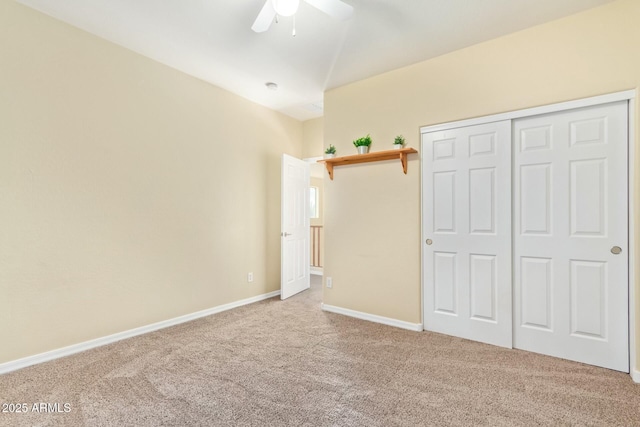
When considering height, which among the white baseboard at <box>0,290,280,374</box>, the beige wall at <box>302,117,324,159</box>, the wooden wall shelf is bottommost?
the white baseboard at <box>0,290,280,374</box>

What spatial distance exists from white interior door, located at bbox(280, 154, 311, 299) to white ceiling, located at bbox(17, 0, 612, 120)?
1.43 m

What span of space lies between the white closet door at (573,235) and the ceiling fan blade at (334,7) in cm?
178

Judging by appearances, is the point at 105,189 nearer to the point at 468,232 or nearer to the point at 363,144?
the point at 363,144

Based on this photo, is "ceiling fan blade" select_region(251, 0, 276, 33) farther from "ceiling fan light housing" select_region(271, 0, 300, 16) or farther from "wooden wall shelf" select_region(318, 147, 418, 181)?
"wooden wall shelf" select_region(318, 147, 418, 181)

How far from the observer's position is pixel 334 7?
1877 millimetres

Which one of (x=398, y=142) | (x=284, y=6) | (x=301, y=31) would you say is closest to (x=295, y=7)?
(x=284, y=6)

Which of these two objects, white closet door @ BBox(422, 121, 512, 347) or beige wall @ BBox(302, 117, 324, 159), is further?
beige wall @ BBox(302, 117, 324, 159)

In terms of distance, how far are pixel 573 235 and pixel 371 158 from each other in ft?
6.29

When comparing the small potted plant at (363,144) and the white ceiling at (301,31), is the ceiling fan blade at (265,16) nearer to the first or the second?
the white ceiling at (301,31)

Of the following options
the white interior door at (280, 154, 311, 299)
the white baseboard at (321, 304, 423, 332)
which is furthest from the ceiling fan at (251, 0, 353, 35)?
the white baseboard at (321, 304, 423, 332)

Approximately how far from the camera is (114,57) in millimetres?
2760

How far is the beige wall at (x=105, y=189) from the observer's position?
2254 mm

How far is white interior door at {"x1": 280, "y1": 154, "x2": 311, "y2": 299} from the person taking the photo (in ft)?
13.8

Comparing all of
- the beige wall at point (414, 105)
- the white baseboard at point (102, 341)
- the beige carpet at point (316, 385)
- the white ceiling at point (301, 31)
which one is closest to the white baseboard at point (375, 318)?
the beige wall at point (414, 105)
